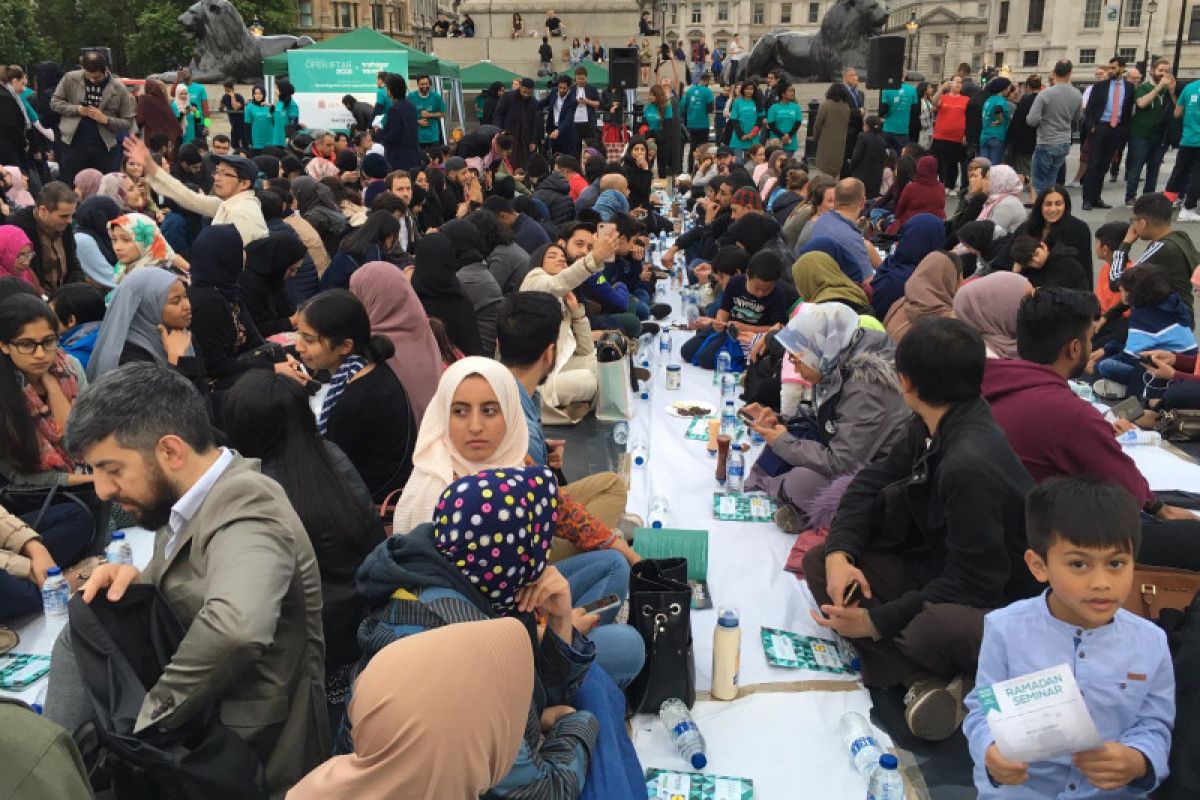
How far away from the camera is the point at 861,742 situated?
3.11 m

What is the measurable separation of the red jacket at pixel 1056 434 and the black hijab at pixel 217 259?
4644mm

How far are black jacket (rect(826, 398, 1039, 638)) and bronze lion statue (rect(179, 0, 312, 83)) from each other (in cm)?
2754

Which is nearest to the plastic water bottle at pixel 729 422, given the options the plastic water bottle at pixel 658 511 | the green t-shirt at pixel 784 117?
the plastic water bottle at pixel 658 511

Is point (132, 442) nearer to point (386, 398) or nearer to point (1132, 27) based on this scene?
point (386, 398)

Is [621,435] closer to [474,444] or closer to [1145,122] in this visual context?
[474,444]

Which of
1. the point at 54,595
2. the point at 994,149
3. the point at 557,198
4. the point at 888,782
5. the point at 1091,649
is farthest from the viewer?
the point at 994,149

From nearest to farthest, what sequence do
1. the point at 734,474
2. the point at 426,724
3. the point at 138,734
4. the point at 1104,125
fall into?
the point at 426,724, the point at 138,734, the point at 734,474, the point at 1104,125

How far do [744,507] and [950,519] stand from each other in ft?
5.62

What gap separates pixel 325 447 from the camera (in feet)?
10.6

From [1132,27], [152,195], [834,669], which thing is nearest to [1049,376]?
[834,669]

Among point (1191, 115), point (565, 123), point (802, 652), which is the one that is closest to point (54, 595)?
point (802, 652)

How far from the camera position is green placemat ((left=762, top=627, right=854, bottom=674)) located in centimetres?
361

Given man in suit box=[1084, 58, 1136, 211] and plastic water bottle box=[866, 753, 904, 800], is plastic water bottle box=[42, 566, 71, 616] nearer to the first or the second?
plastic water bottle box=[866, 753, 904, 800]

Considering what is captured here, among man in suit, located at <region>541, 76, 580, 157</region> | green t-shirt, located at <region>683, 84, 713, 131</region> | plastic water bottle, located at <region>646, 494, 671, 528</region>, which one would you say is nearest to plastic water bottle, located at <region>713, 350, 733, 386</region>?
plastic water bottle, located at <region>646, 494, 671, 528</region>
